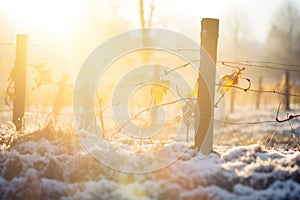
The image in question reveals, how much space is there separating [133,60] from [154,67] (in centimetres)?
1210

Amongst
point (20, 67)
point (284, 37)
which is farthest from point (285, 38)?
point (20, 67)

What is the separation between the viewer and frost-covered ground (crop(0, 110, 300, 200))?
383 centimetres

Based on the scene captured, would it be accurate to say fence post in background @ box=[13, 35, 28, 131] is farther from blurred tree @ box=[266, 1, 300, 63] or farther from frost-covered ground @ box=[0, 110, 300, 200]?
blurred tree @ box=[266, 1, 300, 63]

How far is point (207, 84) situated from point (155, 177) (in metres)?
1.39

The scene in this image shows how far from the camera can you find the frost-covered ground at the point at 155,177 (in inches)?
151

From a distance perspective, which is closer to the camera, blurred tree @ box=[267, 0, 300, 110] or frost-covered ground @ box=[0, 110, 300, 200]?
frost-covered ground @ box=[0, 110, 300, 200]

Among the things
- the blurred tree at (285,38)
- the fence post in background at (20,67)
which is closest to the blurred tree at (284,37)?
the blurred tree at (285,38)

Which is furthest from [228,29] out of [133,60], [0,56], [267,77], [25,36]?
[25,36]

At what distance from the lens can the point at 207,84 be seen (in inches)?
194

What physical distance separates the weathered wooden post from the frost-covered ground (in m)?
0.20

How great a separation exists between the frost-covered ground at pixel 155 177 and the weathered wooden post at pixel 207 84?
20cm

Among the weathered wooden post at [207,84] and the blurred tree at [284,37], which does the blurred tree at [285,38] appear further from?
the weathered wooden post at [207,84]

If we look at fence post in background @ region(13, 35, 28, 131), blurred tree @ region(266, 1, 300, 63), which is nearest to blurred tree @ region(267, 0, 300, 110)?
blurred tree @ region(266, 1, 300, 63)

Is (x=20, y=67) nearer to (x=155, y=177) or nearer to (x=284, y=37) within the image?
(x=155, y=177)
